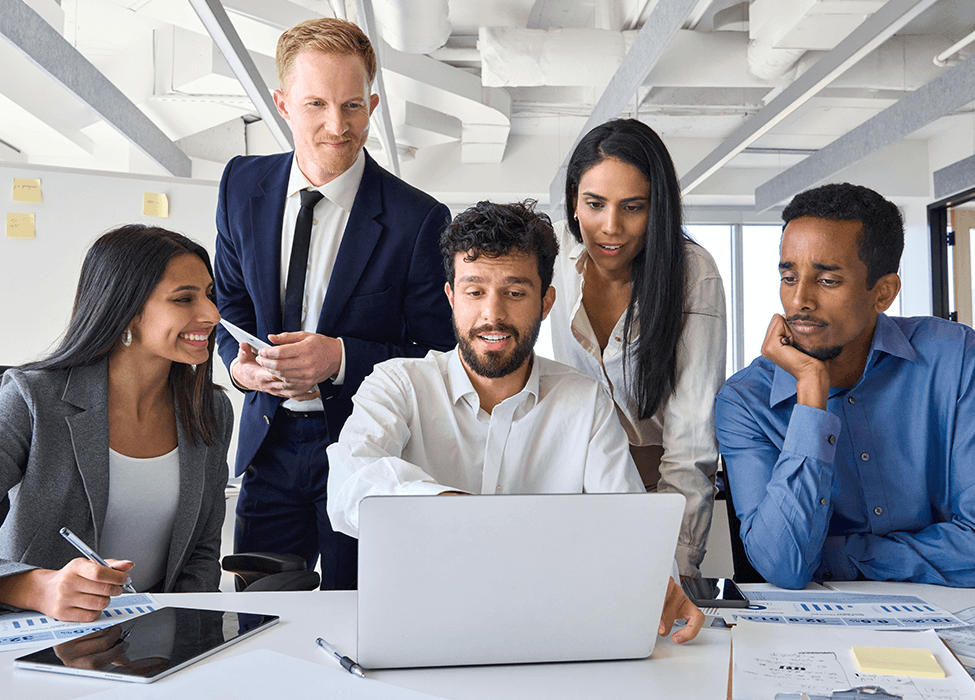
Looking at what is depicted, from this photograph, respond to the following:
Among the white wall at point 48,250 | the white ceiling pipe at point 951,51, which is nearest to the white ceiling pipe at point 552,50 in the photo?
the white ceiling pipe at point 951,51

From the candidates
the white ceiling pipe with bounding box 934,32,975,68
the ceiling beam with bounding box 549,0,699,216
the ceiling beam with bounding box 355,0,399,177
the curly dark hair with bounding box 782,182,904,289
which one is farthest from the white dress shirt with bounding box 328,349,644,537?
the white ceiling pipe with bounding box 934,32,975,68

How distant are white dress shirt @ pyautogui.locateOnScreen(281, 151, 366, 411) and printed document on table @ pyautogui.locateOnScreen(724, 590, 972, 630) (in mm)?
1146

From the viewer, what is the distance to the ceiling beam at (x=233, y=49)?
7.77 ft

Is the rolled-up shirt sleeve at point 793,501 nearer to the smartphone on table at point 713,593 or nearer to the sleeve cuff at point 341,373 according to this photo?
the smartphone on table at point 713,593

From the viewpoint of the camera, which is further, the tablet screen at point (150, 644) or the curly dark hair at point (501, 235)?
the curly dark hair at point (501, 235)

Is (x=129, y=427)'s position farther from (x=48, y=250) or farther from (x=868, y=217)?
(x=48, y=250)

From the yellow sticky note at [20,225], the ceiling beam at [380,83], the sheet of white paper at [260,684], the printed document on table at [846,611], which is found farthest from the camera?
the yellow sticky note at [20,225]

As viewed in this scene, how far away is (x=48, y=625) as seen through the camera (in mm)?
1134

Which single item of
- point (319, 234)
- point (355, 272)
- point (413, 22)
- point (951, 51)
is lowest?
point (355, 272)

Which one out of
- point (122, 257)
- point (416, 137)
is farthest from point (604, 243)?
point (416, 137)

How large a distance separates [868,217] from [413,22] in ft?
8.38

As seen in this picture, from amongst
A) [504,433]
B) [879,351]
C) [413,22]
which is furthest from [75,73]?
[879,351]

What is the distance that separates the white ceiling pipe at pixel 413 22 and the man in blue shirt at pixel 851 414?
2.34 m

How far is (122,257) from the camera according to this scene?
1739 mm
